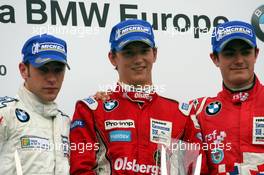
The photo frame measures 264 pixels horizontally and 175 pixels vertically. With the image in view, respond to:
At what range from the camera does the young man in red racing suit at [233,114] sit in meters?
2.60

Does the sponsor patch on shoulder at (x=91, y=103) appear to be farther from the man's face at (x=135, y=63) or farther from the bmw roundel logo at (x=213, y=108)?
the bmw roundel logo at (x=213, y=108)

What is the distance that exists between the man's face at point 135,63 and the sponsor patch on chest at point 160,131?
0.21 meters

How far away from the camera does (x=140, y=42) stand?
266 cm

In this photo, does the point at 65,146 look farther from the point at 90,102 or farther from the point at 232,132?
the point at 232,132

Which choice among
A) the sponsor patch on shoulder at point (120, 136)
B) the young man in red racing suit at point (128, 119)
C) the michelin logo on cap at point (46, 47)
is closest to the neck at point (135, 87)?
the young man in red racing suit at point (128, 119)

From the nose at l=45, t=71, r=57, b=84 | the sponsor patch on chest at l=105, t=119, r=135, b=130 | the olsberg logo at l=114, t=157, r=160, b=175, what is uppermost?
the nose at l=45, t=71, r=57, b=84

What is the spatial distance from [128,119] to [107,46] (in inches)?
20.0

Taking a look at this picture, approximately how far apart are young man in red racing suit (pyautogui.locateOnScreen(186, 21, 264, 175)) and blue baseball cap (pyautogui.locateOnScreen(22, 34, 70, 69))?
71 cm

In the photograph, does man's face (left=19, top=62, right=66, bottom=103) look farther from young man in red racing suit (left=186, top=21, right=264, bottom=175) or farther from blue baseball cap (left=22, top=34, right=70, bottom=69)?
young man in red racing suit (left=186, top=21, right=264, bottom=175)

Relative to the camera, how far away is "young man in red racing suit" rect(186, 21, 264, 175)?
260 centimetres

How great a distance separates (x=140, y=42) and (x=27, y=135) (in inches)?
27.5

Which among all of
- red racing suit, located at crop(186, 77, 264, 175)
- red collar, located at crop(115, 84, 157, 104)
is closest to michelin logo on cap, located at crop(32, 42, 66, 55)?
red collar, located at crop(115, 84, 157, 104)

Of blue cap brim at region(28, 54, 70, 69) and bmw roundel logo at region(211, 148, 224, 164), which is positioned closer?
blue cap brim at region(28, 54, 70, 69)

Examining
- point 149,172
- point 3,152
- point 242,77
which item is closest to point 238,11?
point 242,77
